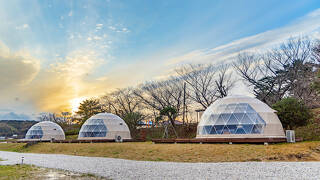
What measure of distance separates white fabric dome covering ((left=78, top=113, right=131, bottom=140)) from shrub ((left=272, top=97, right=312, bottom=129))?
18.4 metres

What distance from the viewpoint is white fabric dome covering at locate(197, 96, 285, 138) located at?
1981 centimetres

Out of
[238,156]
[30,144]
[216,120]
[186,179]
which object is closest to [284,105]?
[216,120]

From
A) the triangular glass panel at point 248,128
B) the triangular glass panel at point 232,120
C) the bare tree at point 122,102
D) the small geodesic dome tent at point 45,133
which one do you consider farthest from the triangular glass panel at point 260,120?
the small geodesic dome tent at point 45,133

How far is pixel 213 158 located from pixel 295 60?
963 inches

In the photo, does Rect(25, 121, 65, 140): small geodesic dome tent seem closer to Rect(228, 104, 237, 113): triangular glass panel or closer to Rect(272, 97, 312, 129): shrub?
Rect(228, 104, 237, 113): triangular glass panel

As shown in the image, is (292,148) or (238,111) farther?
(238,111)

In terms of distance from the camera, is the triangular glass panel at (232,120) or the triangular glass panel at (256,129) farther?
the triangular glass panel at (232,120)

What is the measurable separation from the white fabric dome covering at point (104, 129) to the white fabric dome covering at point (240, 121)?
12.6 metres

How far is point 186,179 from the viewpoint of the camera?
8.82 m

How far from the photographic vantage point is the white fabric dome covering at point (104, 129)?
31047 mm

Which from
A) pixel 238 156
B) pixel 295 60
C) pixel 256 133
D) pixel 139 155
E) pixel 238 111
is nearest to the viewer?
pixel 238 156

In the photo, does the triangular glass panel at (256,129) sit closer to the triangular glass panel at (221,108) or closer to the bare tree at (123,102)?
the triangular glass panel at (221,108)

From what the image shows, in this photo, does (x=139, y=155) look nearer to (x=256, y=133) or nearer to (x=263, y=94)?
(x=256, y=133)

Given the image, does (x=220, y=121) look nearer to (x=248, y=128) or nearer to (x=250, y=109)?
(x=248, y=128)
